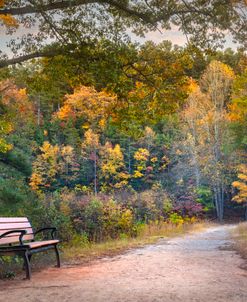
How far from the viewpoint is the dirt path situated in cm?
512

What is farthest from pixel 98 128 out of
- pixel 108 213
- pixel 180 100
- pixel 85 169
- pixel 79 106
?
pixel 180 100

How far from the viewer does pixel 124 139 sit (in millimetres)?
43750

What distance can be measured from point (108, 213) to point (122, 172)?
89.6ft

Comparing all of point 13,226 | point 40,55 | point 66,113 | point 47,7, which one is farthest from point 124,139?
point 13,226

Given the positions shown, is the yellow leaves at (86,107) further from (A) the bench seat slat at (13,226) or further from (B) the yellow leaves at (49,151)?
(A) the bench seat slat at (13,226)

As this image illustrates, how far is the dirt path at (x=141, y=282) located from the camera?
16.8ft

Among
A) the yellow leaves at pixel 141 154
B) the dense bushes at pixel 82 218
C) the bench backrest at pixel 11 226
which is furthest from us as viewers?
the yellow leaves at pixel 141 154

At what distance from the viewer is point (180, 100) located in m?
11.2

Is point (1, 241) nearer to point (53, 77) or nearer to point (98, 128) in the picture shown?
point (53, 77)

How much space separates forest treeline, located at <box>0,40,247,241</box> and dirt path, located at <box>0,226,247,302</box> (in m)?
3.84

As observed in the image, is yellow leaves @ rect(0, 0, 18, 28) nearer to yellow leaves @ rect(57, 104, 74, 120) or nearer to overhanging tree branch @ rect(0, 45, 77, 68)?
overhanging tree branch @ rect(0, 45, 77, 68)

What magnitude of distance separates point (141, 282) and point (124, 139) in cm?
3772

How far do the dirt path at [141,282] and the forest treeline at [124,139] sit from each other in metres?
3.84

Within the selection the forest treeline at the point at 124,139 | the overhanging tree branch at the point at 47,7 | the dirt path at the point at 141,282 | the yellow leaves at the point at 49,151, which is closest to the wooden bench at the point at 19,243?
the dirt path at the point at 141,282
